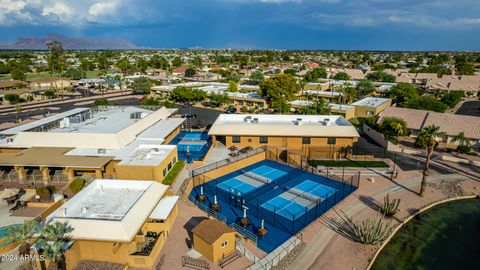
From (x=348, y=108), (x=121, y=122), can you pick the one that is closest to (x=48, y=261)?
(x=121, y=122)

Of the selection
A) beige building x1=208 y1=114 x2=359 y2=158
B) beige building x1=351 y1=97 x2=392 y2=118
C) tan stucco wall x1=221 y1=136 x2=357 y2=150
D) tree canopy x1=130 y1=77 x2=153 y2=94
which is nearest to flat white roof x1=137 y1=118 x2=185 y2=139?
beige building x1=208 y1=114 x2=359 y2=158

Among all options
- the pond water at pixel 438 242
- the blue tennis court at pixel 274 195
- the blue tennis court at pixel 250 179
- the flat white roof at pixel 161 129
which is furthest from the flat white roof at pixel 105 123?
the pond water at pixel 438 242

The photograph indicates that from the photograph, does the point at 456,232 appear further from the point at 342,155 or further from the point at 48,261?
the point at 48,261

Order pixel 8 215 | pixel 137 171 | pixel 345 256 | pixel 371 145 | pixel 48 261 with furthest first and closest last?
pixel 371 145 < pixel 137 171 < pixel 8 215 < pixel 345 256 < pixel 48 261

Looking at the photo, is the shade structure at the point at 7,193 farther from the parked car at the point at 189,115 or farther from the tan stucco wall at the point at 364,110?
the tan stucco wall at the point at 364,110

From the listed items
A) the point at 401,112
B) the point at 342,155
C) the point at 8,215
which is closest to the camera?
the point at 8,215

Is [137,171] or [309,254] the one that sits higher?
[137,171]

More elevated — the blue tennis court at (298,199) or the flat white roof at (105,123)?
the flat white roof at (105,123)
